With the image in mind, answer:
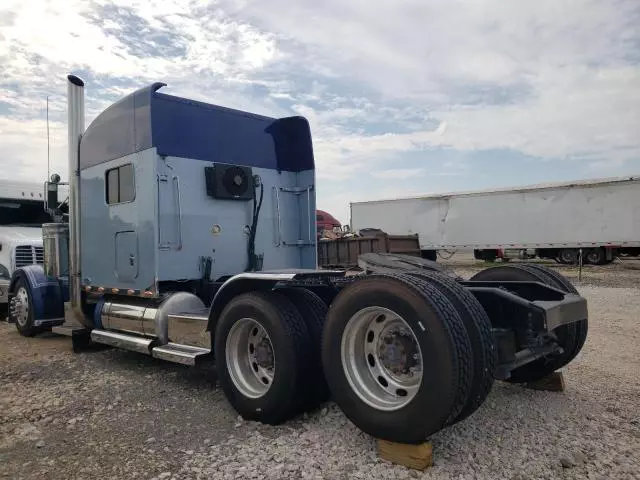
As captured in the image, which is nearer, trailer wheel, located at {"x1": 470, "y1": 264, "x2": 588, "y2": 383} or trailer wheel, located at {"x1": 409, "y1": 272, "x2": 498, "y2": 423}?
trailer wheel, located at {"x1": 409, "y1": 272, "x2": 498, "y2": 423}

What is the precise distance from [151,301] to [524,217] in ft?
70.6

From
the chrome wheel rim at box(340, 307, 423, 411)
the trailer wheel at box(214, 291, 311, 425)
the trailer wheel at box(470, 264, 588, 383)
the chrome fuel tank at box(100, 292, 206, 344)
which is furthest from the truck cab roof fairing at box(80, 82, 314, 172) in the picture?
the chrome wheel rim at box(340, 307, 423, 411)

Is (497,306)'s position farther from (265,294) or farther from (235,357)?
(235,357)

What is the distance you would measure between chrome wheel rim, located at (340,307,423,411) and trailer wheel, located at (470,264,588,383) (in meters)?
1.68

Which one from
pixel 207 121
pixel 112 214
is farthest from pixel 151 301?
pixel 207 121

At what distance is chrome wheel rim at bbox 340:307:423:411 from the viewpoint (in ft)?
11.5

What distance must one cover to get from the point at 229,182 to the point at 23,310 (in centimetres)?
419

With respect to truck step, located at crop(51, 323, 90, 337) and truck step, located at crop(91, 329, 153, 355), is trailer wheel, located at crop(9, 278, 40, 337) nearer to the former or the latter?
truck step, located at crop(51, 323, 90, 337)

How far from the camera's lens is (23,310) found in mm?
8000

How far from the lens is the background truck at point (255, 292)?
10.9 feet

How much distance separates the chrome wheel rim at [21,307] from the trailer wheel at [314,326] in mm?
5372

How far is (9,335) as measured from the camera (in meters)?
8.41

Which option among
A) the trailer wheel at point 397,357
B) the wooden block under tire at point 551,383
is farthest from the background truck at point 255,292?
the wooden block under tire at point 551,383

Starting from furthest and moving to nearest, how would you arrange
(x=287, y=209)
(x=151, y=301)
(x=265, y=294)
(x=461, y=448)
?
(x=287, y=209) < (x=151, y=301) < (x=265, y=294) < (x=461, y=448)
